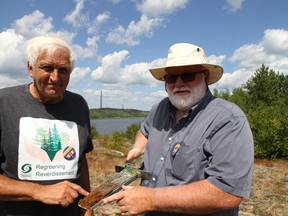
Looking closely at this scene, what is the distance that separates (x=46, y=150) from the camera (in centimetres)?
Result: 303

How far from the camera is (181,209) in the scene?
8.19 ft

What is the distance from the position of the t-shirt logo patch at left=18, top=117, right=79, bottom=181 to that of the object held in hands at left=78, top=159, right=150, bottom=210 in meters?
0.54

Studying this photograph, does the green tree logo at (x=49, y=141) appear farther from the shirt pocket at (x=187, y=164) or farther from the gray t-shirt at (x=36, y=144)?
the shirt pocket at (x=187, y=164)

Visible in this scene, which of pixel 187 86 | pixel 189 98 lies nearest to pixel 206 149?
pixel 189 98

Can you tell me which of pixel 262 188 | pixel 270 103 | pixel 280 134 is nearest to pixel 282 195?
pixel 262 188

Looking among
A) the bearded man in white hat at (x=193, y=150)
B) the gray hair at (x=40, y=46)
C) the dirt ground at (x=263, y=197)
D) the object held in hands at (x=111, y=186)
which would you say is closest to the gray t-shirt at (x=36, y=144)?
the gray hair at (x=40, y=46)

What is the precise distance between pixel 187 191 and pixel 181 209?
15 cm

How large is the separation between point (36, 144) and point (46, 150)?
0.11 m

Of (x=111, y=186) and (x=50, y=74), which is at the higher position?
(x=50, y=74)

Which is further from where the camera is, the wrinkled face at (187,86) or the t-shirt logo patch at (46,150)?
the wrinkled face at (187,86)

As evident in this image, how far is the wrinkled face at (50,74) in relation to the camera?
2.97 meters

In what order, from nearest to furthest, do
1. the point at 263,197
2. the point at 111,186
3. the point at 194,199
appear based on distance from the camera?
1. the point at 194,199
2. the point at 111,186
3. the point at 263,197

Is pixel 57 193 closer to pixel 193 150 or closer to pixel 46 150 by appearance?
pixel 46 150

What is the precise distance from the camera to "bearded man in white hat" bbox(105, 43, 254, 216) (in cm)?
248
